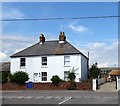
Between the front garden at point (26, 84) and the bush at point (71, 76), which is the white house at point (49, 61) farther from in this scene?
the front garden at point (26, 84)

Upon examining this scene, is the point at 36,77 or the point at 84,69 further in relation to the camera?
the point at 84,69

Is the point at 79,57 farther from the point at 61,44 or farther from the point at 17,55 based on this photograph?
the point at 17,55

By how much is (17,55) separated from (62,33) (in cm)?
768

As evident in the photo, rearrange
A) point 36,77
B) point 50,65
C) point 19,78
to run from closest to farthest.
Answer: point 19,78, point 50,65, point 36,77

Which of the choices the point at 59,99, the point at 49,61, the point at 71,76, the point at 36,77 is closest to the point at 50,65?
the point at 49,61

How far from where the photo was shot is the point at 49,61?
46.4 metres

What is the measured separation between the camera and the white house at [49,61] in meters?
45.3

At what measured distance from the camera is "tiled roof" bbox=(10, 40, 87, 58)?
152ft

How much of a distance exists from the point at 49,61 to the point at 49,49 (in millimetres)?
2500

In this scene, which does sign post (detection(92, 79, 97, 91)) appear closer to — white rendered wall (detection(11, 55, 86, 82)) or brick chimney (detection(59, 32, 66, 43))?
white rendered wall (detection(11, 55, 86, 82))

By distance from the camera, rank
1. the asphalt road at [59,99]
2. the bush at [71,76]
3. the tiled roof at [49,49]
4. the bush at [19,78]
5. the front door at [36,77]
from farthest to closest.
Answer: the front door at [36,77] < the tiled roof at [49,49] < the bush at [71,76] < the bush at [19,78] < the asphalt road at [59,99]

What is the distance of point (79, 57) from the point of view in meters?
45.1

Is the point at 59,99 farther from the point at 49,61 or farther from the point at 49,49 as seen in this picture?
the point at 49,49

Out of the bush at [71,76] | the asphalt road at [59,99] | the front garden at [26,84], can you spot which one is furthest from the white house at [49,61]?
the asphalt road at [59,99]
